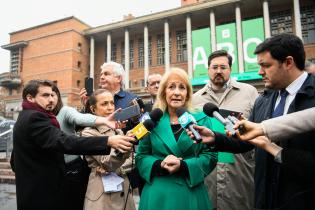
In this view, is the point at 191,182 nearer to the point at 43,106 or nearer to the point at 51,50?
the point at 43,106

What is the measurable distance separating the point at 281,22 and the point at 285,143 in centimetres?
2951

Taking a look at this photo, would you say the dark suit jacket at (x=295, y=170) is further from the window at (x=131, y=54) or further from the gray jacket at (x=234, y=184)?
the window at (x=131, y=54)

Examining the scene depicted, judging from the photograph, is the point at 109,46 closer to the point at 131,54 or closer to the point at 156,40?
the point at 131,54

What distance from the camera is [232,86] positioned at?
3.15 m

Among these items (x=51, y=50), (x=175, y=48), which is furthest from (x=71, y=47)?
(x=175, y=48)

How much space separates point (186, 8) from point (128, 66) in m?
9.23

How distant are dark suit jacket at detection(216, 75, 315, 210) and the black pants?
1.55m

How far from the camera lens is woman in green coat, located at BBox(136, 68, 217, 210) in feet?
6.90

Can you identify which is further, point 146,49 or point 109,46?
point 109,46

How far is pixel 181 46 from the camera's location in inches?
1260

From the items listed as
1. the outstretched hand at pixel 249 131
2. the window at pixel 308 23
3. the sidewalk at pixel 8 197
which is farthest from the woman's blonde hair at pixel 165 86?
the window at pixel 308 23

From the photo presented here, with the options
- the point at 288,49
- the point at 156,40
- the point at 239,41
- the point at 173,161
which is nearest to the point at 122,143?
the point at 173,161

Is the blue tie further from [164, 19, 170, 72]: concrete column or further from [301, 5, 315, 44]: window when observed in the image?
[164, 19, 170, 72]: concrete column

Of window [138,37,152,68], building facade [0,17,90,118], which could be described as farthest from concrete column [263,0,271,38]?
building facade [0,17,90,118]
